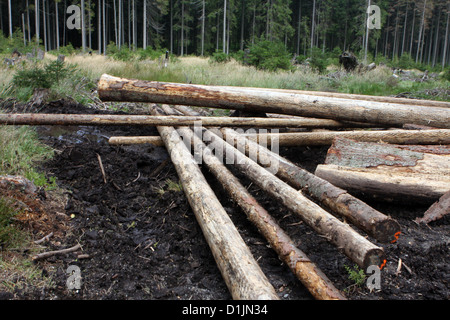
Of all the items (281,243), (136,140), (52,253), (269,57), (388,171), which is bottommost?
(52,253)

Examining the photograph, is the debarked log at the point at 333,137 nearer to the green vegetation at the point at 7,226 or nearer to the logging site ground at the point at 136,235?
the logging site ground at the point at 136,235

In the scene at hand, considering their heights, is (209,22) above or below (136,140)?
above

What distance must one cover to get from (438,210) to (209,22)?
41.1 metres

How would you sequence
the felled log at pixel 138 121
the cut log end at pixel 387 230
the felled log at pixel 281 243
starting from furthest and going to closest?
the felled log at pixel 138 121 → the cut log end at pixel 387 230 → the felled log at pixel 281 243

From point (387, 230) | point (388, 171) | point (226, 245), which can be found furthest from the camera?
point (388, 171)

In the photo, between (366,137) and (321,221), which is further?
(366,137)

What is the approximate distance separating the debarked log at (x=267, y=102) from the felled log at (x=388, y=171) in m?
1.15

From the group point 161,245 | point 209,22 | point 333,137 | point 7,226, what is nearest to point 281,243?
point 161,245

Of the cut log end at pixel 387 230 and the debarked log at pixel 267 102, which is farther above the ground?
the debarked log at pixel 267 102

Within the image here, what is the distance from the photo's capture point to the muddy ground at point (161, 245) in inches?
104

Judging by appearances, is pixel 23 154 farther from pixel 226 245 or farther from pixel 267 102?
pixel 267 102

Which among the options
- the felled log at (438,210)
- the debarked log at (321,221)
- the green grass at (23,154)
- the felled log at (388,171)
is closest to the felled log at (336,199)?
the debarked log at (321,221)

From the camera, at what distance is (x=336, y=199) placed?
291cm

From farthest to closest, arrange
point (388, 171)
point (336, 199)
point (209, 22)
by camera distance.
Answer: point (209, 22)
point (388, 171)
point (336, 199)
